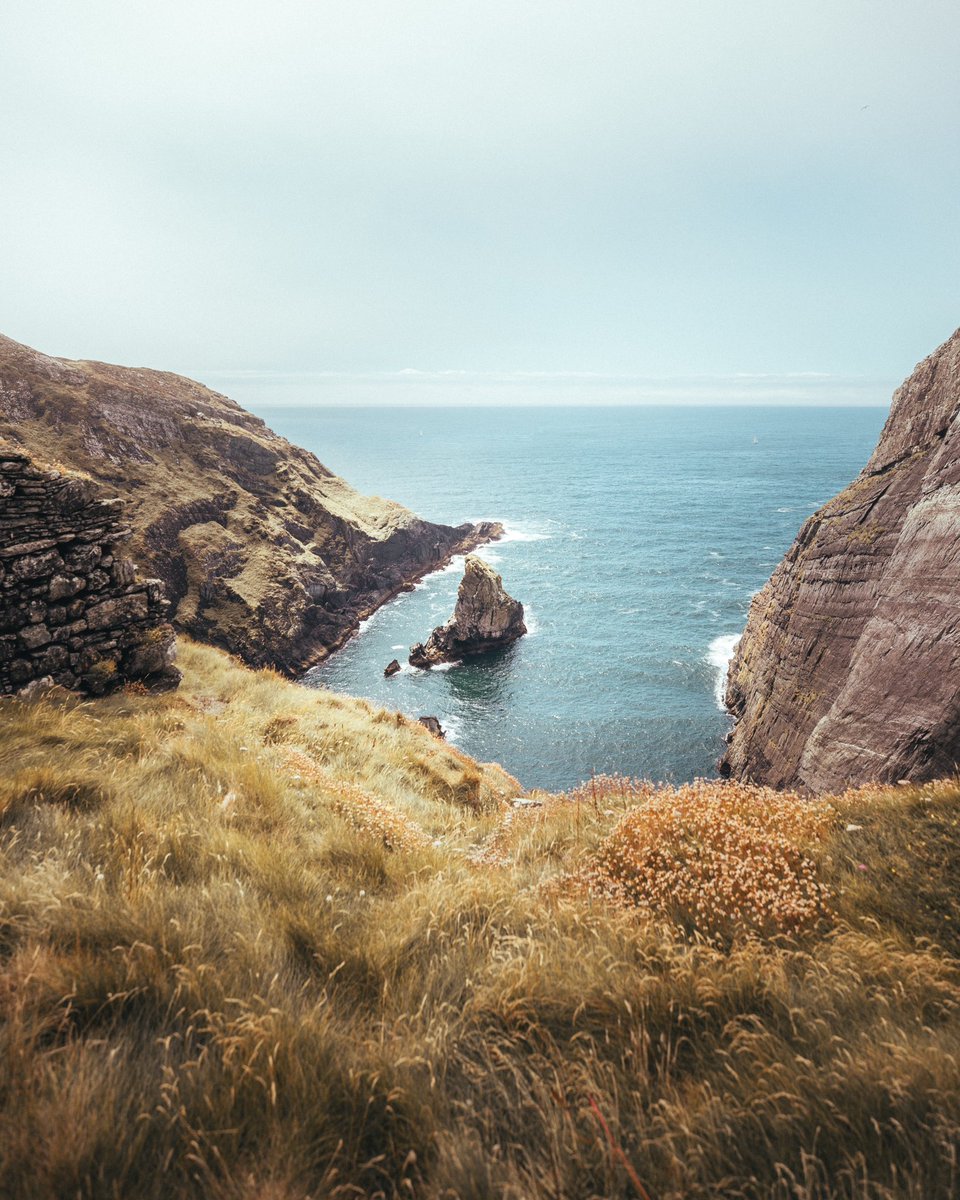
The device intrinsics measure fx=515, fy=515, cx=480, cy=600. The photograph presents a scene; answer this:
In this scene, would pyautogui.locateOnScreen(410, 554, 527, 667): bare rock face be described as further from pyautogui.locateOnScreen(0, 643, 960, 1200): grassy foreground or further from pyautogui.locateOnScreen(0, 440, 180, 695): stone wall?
pyautogui.locateOnScreen(0, 643, 960, 1200): grassy foreground

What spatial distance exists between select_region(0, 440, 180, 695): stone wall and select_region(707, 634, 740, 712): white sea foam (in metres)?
45.9

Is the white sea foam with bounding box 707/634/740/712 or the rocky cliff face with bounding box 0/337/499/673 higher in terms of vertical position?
the rocky cliff face with bounding box 0/337/499/673

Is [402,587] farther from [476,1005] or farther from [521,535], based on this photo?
[476,1005]

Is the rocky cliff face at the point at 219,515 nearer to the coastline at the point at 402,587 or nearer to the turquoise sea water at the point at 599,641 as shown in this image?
the coastline at the point at 402,587

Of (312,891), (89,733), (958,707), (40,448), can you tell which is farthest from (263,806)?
(40,448)

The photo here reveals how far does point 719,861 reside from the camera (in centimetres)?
569

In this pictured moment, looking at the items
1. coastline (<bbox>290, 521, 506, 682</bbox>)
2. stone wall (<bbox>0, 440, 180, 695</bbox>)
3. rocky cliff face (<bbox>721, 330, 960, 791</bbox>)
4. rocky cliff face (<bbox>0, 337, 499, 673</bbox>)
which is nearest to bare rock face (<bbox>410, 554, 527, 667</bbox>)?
coastline (<bbox>290, 521, 506, 682</bbox>)

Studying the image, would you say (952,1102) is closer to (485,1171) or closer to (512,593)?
(485,1171)

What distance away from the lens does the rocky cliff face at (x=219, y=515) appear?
2574 inches

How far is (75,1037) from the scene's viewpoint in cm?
307

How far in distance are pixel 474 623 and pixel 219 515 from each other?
143ft

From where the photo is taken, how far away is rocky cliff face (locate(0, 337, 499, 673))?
65.4 metres

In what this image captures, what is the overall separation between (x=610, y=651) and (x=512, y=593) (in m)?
23.7

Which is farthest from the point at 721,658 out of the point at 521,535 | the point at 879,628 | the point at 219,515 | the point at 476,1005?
the point at 219,515
